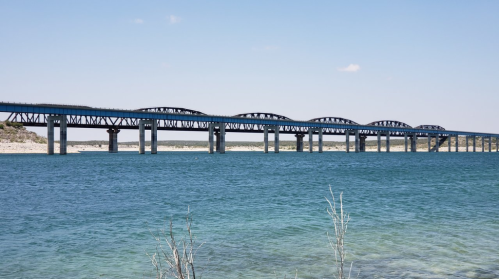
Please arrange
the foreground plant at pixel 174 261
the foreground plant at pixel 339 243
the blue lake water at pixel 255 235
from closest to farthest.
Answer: the foreground plant at pixel 174 261 < the foreground plant at pixel 339 243 < the blue lake water at pixel 255 235

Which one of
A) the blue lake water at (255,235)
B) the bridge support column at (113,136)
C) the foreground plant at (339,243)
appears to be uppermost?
the bridge support column at (113,136)

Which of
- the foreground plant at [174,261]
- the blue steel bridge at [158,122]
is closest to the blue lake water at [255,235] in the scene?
the foreground plant at [174,261]

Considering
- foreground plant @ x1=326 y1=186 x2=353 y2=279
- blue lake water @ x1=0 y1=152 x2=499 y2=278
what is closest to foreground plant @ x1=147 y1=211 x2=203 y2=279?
blue lake water @ x1=0 y1=152 x2=499 y2=278

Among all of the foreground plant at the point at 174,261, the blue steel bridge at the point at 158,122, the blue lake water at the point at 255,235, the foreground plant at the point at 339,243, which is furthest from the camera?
the blue steel bridge at the point at 158,122

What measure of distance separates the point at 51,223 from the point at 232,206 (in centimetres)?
999

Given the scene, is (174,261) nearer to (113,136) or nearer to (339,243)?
(339,243)

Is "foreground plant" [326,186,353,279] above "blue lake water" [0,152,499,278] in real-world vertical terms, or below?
above

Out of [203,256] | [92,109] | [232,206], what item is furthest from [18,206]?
[92,109]

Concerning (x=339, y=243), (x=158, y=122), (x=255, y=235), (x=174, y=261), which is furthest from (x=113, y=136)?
(x=339, y=243)

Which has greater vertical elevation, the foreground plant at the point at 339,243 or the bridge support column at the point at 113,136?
the bridge support column at the point at 113,136

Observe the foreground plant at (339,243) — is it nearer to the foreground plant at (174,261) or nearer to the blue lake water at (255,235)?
the blue lake water at (255,235)

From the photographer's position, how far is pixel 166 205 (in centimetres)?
2561

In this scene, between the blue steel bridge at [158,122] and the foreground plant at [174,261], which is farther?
the blue steel bridge at [158,122]

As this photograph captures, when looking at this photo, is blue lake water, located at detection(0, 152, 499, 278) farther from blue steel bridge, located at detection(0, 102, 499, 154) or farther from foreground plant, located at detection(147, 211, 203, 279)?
blue steel bridge, located at detection(0, 102, 499, 154)
